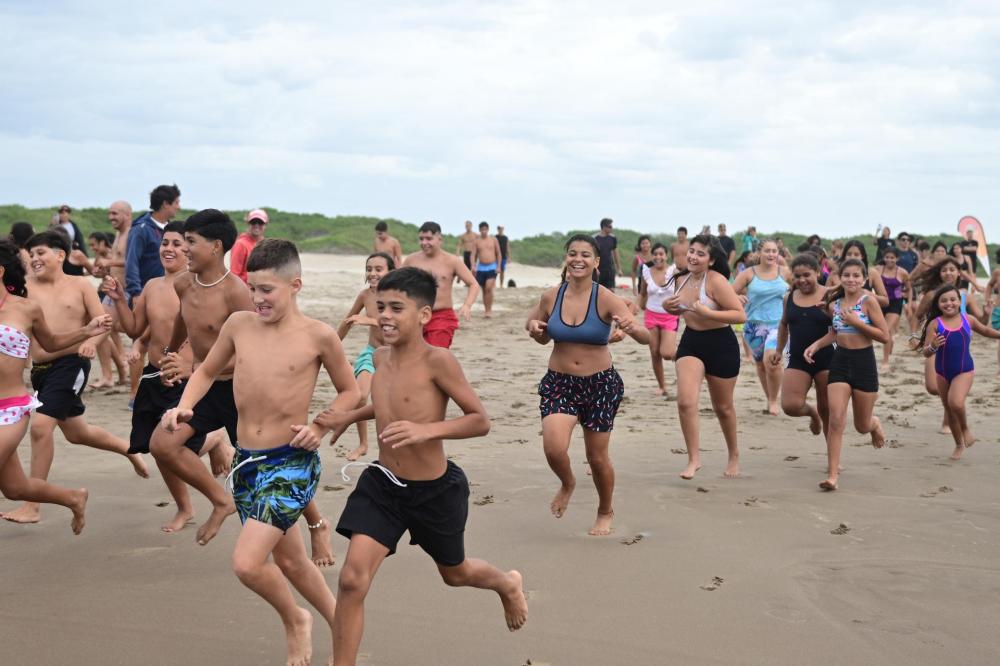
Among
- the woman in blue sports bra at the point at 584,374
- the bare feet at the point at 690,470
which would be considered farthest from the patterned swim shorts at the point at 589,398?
the bare feet at the point at 690,470

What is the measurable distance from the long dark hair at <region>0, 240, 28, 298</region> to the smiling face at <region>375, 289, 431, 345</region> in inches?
105

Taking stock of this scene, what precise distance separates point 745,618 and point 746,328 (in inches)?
267

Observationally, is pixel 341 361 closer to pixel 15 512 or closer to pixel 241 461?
pixel 241 461

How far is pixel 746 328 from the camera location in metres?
11.7

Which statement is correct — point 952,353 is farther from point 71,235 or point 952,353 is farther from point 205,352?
point 71,235

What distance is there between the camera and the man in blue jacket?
32.7 ft

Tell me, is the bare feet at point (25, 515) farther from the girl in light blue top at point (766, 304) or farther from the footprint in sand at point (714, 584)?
the girl in light blue top at point (766, 304)

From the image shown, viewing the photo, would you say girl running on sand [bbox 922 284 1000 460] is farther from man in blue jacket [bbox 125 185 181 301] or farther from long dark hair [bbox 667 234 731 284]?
man in blue jacket [bbox 125 185 181 301]

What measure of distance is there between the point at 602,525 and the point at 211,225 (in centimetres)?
299

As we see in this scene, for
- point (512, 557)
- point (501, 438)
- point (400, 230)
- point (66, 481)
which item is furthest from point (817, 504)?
point (400, 230)

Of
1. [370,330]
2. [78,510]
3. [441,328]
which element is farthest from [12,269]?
[441,328]

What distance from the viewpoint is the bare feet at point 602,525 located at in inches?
268

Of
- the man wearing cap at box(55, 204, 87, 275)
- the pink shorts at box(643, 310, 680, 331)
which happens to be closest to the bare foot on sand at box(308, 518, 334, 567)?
the pink shorts at box(643, 310, 680, 331)

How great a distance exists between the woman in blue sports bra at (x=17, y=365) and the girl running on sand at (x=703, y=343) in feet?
14.1
